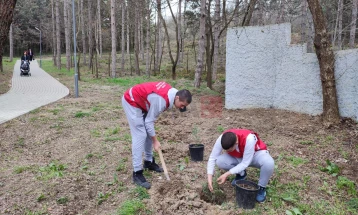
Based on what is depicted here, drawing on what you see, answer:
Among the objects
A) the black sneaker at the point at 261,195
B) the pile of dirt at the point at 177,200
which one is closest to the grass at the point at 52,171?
the pile of dirt at the point at 177,200

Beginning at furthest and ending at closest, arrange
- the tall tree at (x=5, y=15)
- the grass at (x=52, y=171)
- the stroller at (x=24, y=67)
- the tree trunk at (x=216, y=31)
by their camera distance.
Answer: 1. the stroller at (x=24, y=67)
2. the tree trunk at (x=216, y=31)
3. the tall tree at (x=5, y=15)
4. the grass at (x=52, y=171)

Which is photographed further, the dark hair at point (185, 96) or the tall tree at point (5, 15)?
the tall tree at point (5, 15)

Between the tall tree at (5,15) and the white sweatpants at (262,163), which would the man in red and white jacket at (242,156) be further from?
the tall tree at (5,15)

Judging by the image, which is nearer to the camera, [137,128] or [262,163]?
[262,163]

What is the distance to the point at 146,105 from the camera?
3.93m

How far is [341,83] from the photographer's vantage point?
6.47 meters

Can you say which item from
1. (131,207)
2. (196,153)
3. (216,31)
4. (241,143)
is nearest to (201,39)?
(216,31)

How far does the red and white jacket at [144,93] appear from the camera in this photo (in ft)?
12.4

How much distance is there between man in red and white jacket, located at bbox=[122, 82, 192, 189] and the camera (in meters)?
3.76

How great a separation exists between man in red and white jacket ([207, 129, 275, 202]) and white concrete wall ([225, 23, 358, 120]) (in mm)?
3687

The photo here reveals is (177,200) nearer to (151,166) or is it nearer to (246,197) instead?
(246,197)

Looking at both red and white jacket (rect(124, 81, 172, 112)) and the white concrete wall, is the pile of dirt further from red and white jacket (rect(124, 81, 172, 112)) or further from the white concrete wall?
the white concrete wall

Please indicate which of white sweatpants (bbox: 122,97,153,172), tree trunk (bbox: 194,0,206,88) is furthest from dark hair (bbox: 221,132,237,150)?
tree trunk (bbox: 194,0,206,88)

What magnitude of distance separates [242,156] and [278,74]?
4.46 m
